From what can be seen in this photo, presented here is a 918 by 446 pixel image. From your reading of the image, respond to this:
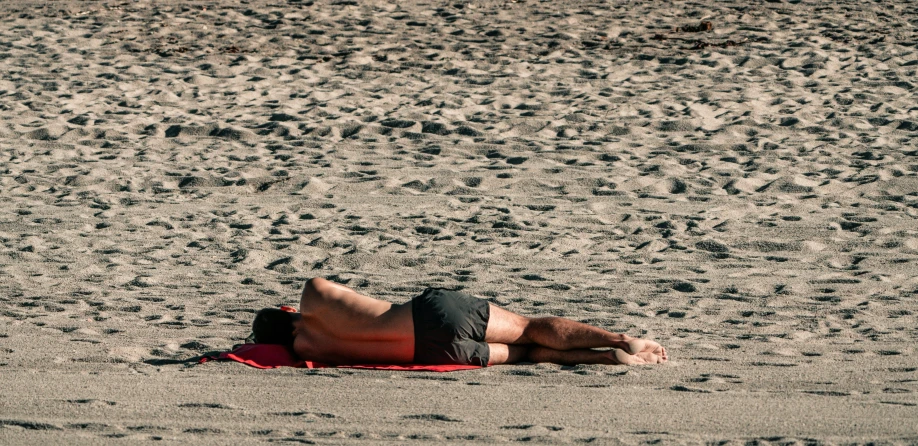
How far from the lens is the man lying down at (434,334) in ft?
13.8

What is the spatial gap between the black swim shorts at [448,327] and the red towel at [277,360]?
0.03 m

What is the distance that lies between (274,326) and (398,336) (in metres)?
0.57

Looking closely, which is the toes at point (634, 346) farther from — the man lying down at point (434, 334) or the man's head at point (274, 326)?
the man's head at point (274, 326)

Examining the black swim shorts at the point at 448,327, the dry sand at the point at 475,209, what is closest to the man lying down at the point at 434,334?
the black swim shorts at the point at 448,327

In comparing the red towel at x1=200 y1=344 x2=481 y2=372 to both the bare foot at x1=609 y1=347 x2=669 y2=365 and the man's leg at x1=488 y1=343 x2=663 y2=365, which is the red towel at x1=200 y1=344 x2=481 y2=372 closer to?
the man's leg at x1=488 y1=343 x2=663 y2=365

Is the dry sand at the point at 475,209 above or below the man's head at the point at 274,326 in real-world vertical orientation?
below

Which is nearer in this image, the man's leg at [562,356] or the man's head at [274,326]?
the man's leg at [562,356]

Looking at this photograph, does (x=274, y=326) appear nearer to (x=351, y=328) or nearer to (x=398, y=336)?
(x=351, y=328)

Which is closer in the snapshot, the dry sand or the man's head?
the dry sand

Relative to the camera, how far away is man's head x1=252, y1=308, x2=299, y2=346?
4395 millimetres

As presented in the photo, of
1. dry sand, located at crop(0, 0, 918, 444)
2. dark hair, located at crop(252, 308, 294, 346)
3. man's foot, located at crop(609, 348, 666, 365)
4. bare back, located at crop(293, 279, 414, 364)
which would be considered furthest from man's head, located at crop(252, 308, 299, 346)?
man's foot, located at crop(609, 348, 666, 365)

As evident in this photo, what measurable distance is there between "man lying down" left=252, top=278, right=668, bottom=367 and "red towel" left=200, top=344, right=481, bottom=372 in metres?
0.03

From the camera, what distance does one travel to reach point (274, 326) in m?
4.40

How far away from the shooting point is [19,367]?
4.29 m
